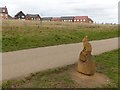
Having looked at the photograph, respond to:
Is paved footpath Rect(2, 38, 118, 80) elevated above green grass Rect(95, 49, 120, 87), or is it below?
above

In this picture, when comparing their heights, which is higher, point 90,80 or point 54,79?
point 54,79

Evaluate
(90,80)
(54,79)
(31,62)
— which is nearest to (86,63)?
(90,80)

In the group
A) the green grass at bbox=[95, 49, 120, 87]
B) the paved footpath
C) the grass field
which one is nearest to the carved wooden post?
the grass field

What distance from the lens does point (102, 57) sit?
13.4m

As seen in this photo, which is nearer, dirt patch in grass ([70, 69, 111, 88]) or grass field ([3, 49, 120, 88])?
grass field ([3, 49, 120, 88])

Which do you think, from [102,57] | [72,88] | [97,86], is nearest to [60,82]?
[72,88]

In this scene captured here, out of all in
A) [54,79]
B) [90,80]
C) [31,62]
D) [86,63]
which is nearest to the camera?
[54,79]

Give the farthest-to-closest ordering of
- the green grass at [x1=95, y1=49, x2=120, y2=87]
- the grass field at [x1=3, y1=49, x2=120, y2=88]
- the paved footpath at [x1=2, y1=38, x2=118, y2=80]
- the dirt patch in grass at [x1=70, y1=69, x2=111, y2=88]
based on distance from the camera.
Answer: the green grass at [x1=95, y1=49, x2=120, y2=87] → the paved footpath at [x1=2, y1=38, x2=118, y2=80] → the dirt patch in grass at [x1=70, y1=69, x2=111, y2=88] → the grass field at [x1=3, y1=49, x2=120, y2=88]

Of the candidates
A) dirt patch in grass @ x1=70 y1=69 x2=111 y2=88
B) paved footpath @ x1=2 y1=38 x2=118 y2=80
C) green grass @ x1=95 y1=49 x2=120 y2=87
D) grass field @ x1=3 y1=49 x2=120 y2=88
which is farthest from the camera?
green grass @ x1=95 y1=49 x2=120 y2=87

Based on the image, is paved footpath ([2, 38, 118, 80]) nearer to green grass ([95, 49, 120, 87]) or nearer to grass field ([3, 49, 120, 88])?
grass field ([3, 49, 120, 88])

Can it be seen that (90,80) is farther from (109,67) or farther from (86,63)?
(109,67)

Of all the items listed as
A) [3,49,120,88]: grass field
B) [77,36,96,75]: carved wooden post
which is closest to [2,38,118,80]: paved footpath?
[3,49,120,88]: grass field

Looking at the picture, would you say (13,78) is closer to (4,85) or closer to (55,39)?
(4,85)

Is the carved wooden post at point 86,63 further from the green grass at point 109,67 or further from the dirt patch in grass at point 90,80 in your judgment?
the green grass at point 109,67
